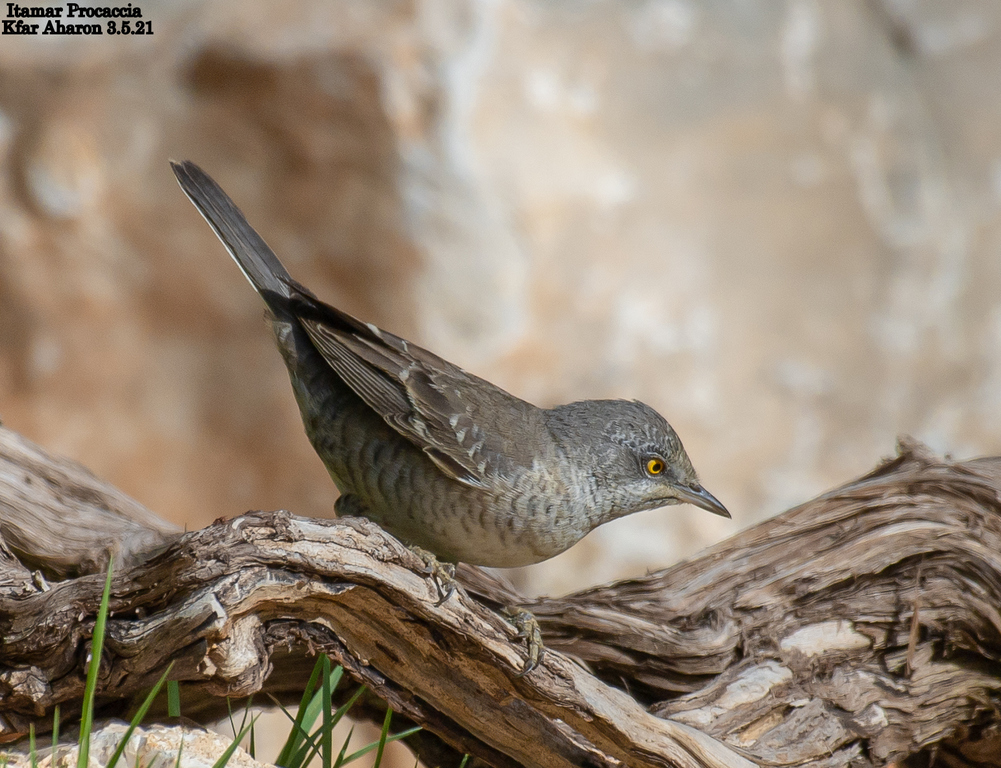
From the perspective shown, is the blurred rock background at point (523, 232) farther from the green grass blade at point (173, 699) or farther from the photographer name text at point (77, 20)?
the green grass blade at point (173, 699)

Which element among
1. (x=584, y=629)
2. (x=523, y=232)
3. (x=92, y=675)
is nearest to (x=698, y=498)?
(x=584, y=629)

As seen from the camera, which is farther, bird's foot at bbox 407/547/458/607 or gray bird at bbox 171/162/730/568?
gray bird at bbox 171/162/730/568

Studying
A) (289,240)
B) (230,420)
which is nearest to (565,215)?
(289,240)

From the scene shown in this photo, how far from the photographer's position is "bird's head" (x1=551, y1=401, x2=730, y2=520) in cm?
400

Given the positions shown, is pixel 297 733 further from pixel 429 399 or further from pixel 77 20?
pixel 77 20

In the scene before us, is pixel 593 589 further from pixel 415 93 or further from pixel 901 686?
pixel 415 93

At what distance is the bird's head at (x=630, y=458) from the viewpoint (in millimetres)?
3996

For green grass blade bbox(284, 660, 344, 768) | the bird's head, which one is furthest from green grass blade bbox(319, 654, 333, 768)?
the bird's head

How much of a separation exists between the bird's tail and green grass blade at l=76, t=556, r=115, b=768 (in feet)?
5.39

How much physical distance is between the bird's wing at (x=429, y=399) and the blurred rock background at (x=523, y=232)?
2855 millimetres

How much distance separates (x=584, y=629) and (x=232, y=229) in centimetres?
226

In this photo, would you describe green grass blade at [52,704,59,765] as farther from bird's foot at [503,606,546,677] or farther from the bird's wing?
the bird's wing

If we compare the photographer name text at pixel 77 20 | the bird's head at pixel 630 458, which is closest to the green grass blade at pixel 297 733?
the bird's head at pixel 630 458

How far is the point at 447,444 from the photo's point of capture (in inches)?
147
